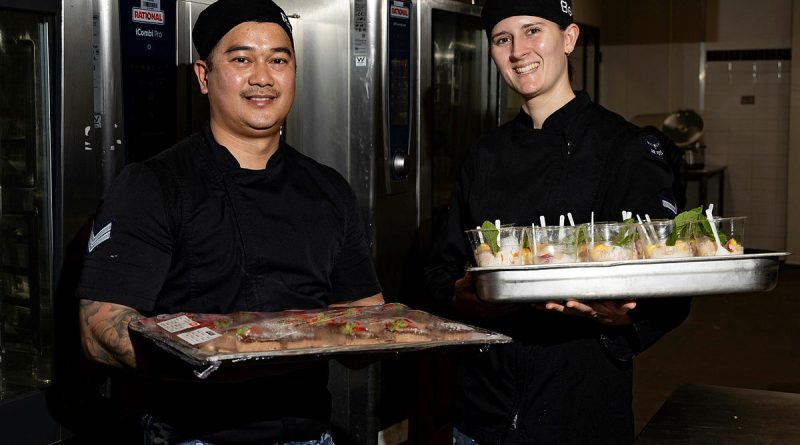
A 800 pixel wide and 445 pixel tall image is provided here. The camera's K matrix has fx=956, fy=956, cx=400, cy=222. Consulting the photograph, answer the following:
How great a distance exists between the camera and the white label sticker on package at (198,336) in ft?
4.92

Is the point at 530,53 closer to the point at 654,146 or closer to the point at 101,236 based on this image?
the point at 654,146

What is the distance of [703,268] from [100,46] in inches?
63.8

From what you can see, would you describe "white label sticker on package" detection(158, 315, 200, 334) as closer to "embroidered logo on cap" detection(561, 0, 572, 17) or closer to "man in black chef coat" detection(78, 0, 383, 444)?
"man in black chef coat" detection(78, 0, 383, 444)

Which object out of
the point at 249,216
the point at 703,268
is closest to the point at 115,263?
the point at 249,216

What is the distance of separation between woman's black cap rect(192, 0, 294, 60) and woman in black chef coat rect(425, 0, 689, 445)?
52 centimetres

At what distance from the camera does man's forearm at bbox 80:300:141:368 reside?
1672mm

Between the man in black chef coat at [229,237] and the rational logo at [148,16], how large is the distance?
0.69 m

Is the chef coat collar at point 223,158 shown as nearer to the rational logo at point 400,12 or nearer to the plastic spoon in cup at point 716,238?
the plastic spoon in cup at point 716,238

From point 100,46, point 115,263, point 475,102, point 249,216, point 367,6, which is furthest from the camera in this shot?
point 475,102

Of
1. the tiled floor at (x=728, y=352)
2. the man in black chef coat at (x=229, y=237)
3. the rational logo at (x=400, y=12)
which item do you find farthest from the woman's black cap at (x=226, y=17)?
the tiled floor at (x=728, y=352)

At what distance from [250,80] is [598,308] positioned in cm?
83

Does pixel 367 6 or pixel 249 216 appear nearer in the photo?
pixel 249 216

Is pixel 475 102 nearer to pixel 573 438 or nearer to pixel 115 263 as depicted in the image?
pixel 573 438

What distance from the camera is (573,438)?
207 cm
